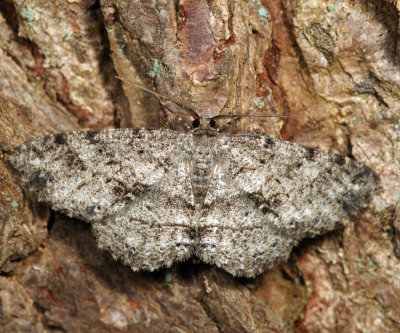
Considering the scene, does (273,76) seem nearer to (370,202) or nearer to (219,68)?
(219,68)

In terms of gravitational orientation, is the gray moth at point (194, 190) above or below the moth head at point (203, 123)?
below

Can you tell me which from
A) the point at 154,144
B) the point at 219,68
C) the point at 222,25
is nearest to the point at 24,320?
the point at 154,144

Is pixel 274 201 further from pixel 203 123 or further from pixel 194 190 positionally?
pixel 203 123

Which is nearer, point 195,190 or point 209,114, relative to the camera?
point 209,114

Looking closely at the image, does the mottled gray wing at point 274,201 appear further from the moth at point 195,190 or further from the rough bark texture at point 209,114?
the rough bark texture at point 209,114

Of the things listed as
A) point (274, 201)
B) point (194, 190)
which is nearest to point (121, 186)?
point (194, 190)

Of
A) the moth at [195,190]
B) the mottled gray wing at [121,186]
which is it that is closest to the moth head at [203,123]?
the moth at [195,190]

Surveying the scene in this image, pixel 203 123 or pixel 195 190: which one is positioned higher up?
pixel 203 123
